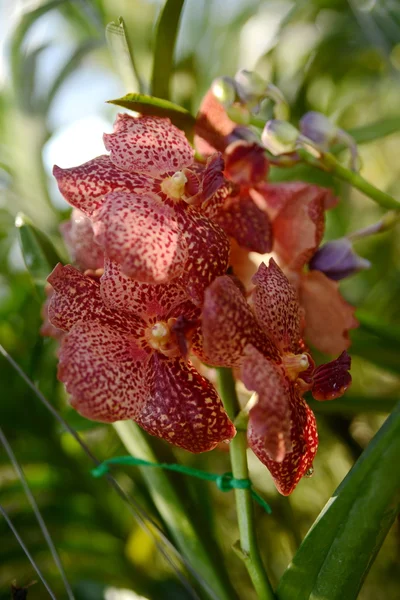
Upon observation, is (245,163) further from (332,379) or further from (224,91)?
(332,379)

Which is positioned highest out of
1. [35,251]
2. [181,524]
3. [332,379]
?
→ [35,251]

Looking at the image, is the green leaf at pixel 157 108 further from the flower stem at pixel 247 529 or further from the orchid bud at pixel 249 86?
the flower stem at pixel 247 529

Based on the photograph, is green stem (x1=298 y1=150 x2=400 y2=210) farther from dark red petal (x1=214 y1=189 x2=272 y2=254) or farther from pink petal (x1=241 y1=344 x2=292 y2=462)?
pink petal (x1=241 y1=344 x2=292 y2=462)

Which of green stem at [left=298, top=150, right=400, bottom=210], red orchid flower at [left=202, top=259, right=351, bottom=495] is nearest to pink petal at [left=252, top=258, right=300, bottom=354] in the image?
red orchid flower at [left=202, top=259, right=351, bottom=495]

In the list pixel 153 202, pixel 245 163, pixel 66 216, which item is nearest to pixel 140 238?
pixel 153 202

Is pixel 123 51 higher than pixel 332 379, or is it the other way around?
pixel 123 51

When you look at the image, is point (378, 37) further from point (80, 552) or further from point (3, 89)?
point (80, 552)
